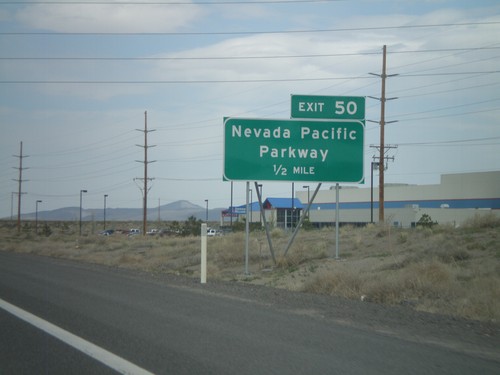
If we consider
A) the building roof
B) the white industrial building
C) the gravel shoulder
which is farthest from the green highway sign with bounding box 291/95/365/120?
the building roof

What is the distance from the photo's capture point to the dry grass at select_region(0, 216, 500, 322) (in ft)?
46.5

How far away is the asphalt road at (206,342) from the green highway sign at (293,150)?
8.03 m

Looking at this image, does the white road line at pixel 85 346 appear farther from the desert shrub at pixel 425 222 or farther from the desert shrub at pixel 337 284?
the desert shrub at pixel 425 222

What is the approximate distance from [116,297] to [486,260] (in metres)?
11.3

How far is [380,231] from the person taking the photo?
100.0ft

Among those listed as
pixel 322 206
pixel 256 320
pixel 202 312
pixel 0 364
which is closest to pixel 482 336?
pixel 256 320

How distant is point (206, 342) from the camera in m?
9.12

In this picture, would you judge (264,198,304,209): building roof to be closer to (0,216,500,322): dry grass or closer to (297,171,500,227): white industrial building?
(297,171,500,227): white industrial building

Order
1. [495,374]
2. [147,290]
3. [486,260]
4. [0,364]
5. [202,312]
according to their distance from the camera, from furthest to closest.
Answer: [486,260] → [147,290] → [202,312] → [0,364] → [495,374]

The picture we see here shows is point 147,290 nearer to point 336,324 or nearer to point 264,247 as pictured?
point 336,324

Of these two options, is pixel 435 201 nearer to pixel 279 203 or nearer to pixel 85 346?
pixel 279 203

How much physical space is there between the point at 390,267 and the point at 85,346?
1256 centimetres

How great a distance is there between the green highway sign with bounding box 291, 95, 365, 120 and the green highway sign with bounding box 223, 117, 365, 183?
255mm

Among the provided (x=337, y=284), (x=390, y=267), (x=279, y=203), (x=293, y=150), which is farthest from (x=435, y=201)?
(x=337, y=284)
